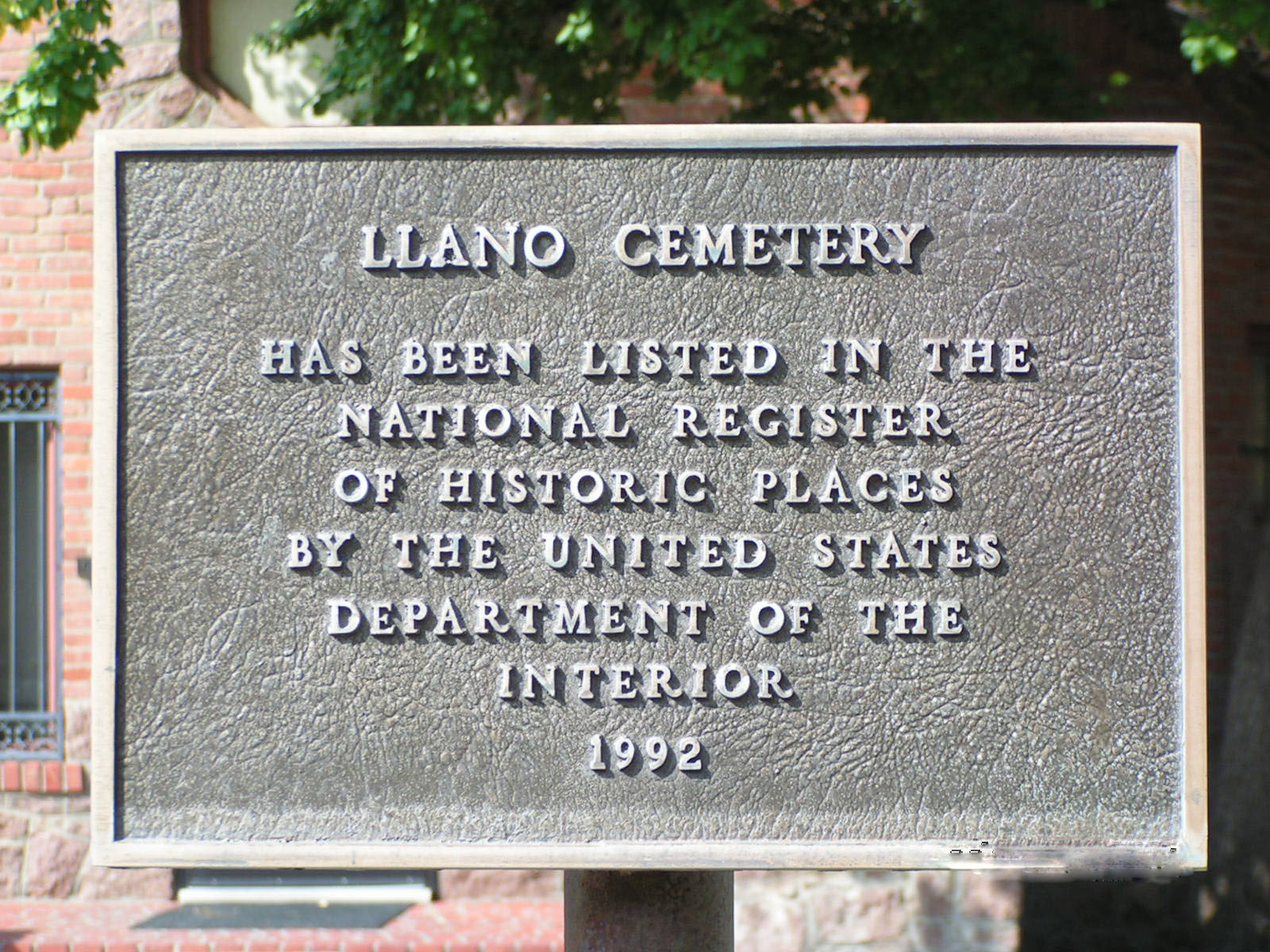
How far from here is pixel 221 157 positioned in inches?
96.9

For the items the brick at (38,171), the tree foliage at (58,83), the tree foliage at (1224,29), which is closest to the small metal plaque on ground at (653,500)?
the tree foliage at (1224,29)

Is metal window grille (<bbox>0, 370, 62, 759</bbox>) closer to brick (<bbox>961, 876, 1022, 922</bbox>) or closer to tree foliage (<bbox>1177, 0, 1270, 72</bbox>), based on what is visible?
brick (<bbox>961, 876, 1022, 922</bbox>)

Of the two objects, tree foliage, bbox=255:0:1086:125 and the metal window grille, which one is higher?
tree foliage, bbox=255:0:1086:125

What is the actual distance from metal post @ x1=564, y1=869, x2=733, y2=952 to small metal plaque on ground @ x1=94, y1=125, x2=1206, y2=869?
0.27 m

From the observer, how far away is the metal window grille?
5.92 m

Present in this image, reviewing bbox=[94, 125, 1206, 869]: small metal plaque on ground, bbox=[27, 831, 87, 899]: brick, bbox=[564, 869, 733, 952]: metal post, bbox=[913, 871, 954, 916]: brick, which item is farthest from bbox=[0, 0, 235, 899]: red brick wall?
bbox=[564, 869, 733, 952]: metal post

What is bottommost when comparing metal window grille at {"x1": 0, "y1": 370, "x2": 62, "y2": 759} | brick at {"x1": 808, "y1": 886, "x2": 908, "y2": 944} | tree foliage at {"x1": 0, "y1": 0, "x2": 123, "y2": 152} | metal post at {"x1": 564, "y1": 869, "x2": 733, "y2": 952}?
brick at {"x1": 808, "y1": 886, "x2": 908, "y2": 944}

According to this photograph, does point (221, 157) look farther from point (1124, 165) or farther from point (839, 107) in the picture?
point (839, 107)

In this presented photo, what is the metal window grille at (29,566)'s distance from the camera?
19.4 ft

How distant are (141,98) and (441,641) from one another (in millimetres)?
4418

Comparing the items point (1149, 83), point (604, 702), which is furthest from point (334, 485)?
point (1149, 83)

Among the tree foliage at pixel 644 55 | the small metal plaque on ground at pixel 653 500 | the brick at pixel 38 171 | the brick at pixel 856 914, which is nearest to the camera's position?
the small metal plaque on ground at pixel 653 500

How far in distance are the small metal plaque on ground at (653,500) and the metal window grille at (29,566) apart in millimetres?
3907

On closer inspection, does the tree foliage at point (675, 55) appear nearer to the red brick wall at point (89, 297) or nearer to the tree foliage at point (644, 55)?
the tree foliage at point (644, 55)
